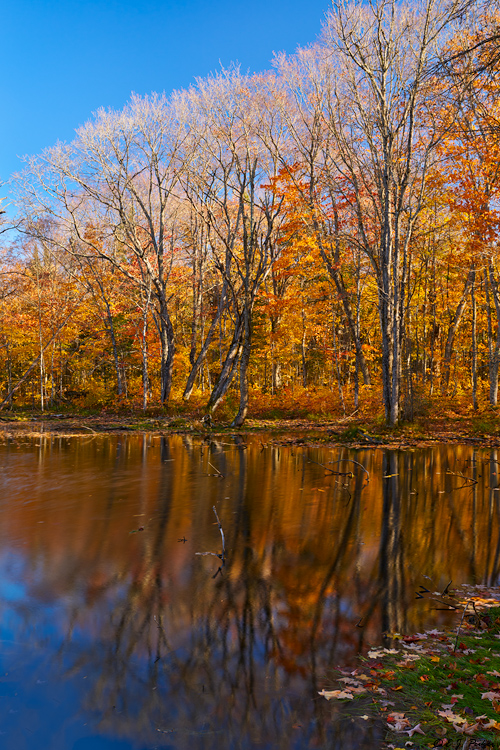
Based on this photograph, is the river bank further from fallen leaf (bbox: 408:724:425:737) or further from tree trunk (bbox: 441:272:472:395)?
fallen leaf (bbox: 408:724:425:737)

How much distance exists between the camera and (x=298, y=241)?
25.5 meters

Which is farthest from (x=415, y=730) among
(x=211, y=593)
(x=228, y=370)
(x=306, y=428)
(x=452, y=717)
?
(x=228, y=370)

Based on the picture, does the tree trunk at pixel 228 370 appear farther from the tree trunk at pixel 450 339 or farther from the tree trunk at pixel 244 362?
the tree trunk at pixel 450 339

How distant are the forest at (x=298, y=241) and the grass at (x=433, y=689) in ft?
42.5

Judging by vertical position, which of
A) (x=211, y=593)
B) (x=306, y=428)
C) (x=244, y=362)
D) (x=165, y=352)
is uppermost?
(x=165, y=352)

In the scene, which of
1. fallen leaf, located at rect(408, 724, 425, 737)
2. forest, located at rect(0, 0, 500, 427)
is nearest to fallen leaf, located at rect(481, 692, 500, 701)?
fallen leaf, located at rect(408, 724, 425, 737)

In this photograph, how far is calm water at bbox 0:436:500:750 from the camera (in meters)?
3.57

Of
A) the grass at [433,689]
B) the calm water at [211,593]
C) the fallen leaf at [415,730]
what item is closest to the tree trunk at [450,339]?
the calm water at [211,593]

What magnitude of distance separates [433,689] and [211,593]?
2742 millimetres

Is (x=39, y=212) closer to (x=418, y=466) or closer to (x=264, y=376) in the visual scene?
(x=264, y=376)

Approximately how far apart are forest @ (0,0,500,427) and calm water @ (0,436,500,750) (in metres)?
8.95

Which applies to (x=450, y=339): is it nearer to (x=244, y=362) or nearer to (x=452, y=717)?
(x=244, y=362)

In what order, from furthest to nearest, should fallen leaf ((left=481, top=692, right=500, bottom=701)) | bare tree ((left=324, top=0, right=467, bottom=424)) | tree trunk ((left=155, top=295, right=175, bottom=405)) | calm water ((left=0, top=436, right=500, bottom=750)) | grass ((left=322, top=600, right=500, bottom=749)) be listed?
tree trunk ((left=155, top=295, right=175, bottom=405)) < bare tree ((left=324, top=0, right=467, bottom=424)) < calm water ((left=0, top=436, right=500, bottom=750)) < fallen leaf ((left=481, top=692, right=500, bottom=701)) < grass ((left=322, top=600, right=500, bottom=749))

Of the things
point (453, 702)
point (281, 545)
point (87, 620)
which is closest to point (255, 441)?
point (281, 545)
